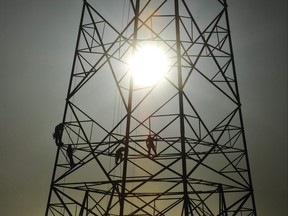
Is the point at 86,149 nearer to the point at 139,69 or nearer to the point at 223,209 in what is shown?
the point at 139,69

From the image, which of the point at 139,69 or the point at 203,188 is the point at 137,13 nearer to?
the point at 139,69

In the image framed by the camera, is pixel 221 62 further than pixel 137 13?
Yes

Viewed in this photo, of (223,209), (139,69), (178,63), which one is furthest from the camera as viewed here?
(139,69)

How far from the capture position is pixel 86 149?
43.2 ft

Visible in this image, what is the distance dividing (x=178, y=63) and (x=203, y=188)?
12.3 m

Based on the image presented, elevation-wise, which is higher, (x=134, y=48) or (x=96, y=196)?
(x=134, y=48)

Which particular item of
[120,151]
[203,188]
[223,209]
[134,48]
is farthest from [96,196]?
[134,48]

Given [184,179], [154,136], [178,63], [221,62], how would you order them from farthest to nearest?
[221,62] < [154,136] < [178,63] < [184,179]

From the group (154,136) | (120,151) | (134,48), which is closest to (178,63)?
(134,48)

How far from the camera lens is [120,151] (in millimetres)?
13984

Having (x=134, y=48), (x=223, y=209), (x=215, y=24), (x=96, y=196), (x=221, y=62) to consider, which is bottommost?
(x=223, y=209)

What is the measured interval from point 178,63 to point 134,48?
187 centimetres

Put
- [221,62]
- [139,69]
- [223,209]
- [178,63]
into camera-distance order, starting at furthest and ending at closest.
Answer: [221,62]
[139,69]
[223,209]
[178,63]

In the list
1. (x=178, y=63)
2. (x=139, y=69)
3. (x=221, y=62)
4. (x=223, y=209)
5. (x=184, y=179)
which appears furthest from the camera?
(x=221, y=62)
